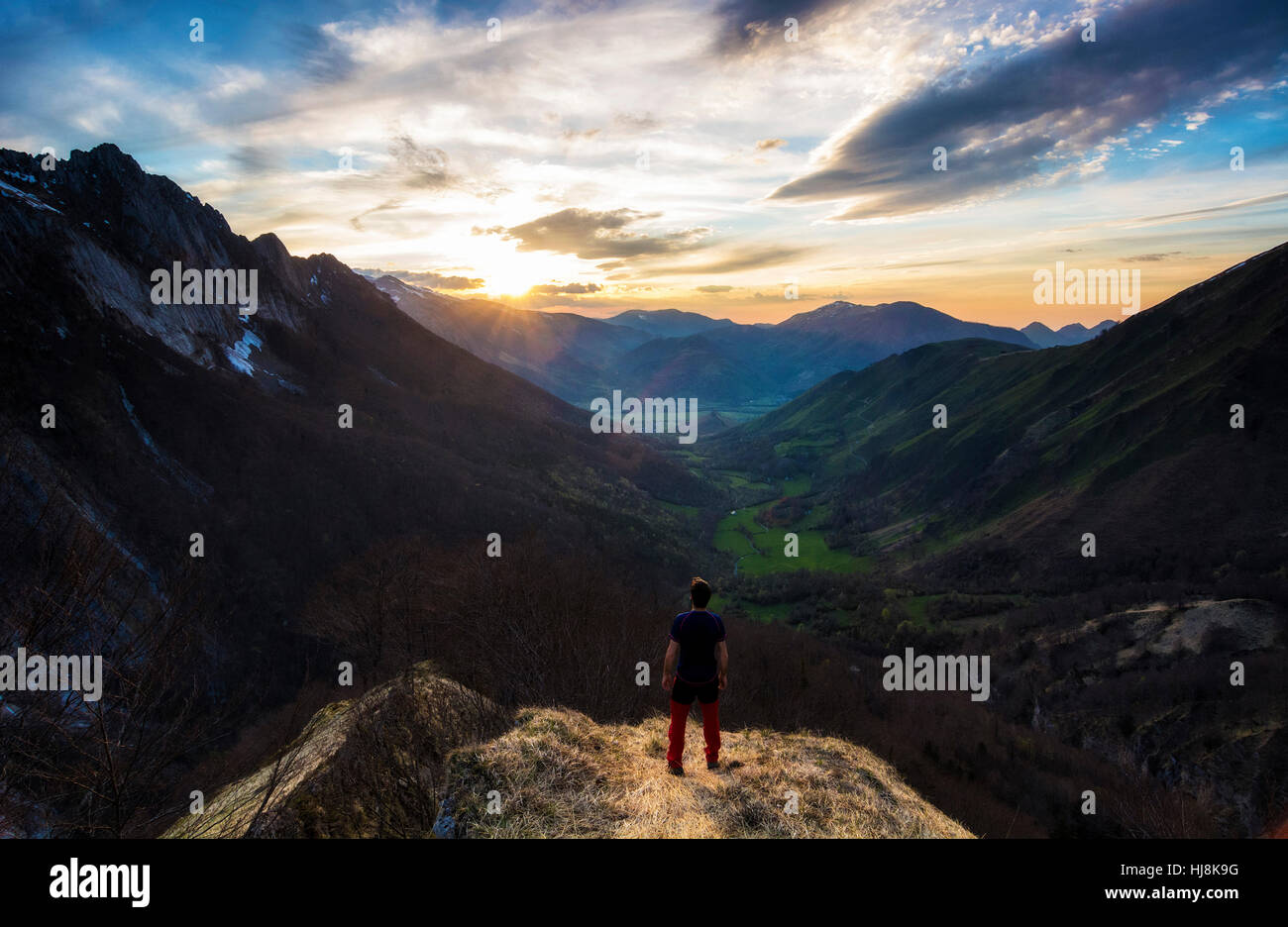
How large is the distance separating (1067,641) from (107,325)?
119m

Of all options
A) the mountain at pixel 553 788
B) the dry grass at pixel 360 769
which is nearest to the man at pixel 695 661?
the mountain at pixel 553 788

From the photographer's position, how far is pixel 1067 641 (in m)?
60.0

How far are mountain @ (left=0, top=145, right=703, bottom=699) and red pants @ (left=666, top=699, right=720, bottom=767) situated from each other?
13373 mm

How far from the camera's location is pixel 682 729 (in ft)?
33.1

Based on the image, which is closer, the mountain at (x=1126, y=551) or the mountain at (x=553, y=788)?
the mountain at (x=553, y=788)

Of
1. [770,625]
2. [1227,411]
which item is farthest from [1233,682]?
[1227,411]

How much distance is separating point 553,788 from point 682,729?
8.36 ft

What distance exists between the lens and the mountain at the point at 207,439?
45.9m

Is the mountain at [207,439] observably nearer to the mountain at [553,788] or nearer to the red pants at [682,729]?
the mountain at [553,788]

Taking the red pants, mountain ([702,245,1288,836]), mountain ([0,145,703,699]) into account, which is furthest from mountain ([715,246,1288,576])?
the red pants

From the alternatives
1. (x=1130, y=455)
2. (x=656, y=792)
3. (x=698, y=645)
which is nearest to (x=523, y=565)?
(x=656, y=792)

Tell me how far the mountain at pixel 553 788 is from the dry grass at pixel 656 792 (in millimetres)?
26
